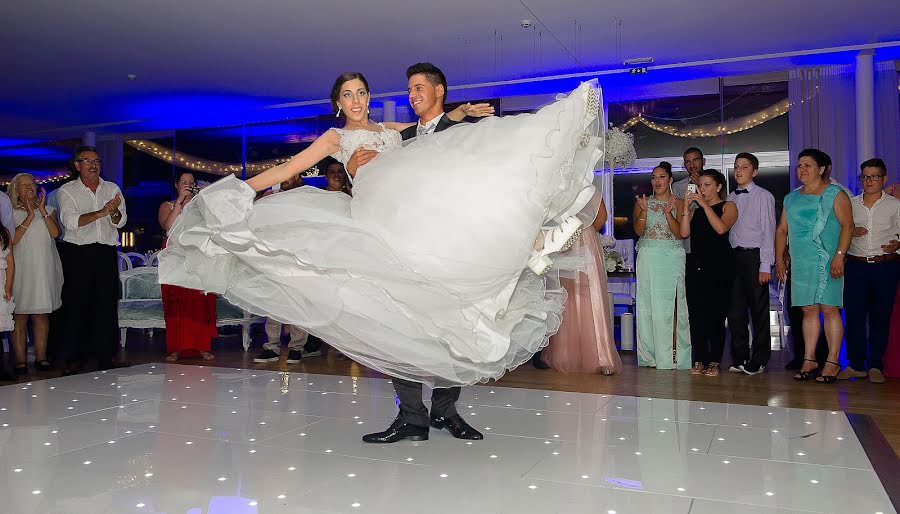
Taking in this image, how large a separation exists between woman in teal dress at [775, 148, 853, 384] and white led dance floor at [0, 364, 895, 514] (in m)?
1.62

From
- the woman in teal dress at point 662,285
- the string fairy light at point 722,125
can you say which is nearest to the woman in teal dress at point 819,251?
the woman in teal dress at point 662,285

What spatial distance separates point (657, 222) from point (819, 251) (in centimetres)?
119

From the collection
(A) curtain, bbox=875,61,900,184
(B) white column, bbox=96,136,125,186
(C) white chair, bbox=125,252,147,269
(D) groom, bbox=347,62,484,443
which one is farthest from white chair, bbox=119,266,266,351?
(A) curtain, bbox=875,61,900,184

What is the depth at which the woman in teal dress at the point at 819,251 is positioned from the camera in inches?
215

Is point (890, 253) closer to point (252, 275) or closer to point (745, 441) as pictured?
point (745, 441)

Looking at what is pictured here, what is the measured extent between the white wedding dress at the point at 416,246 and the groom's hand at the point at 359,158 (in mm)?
248

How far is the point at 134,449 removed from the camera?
10.7ft

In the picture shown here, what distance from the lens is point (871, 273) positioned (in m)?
5.68

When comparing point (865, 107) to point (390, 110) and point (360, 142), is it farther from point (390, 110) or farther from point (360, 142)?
point (360, 142)

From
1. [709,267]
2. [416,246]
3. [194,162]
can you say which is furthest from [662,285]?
[194,162]

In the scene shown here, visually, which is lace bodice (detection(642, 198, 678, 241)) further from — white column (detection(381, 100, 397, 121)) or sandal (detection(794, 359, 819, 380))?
white column (detection(381, 100, 397, 121))

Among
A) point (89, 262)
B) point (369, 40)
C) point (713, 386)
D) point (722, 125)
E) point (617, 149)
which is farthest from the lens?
point (722, 125)

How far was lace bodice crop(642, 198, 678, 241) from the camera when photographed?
6137 mm

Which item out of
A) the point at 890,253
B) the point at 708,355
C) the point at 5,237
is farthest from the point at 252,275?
the point at 890,253
